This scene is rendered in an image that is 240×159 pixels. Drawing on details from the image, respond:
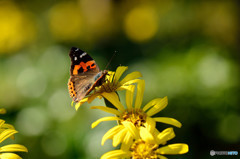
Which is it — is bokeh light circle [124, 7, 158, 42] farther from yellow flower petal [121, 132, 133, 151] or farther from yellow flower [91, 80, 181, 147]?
yellow flower petal [121, 132, 133, 151]

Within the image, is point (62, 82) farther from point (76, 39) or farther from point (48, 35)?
point (48, 35)

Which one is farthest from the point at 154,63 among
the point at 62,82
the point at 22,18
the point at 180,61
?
the point at 22,18

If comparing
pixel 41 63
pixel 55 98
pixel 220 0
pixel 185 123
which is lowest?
pixel 185 123

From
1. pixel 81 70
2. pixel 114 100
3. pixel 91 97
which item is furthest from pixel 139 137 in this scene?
pixel 81 70

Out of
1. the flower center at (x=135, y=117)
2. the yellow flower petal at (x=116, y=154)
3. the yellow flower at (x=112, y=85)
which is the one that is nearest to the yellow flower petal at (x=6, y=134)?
the yellow flower at (x=112, y=85)

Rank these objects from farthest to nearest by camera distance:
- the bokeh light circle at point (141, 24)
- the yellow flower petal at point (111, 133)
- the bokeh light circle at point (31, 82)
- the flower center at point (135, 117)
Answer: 1. the bokeh light circle at point (141, 24)
2. the bokeh light circle at point (31, 82)
3. the flower center at point (135, 117)
4. the yellow flower petal at point (111, 133)

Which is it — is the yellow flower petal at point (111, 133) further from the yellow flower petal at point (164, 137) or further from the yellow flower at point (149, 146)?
the yellow flower petal at point (164, 137)
